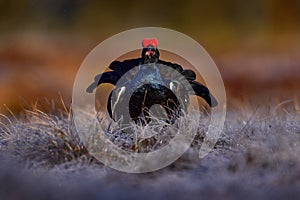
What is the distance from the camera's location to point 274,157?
2.99 m

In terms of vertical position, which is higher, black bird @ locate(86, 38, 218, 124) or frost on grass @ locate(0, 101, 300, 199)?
black bird @ locate(86, 38, 218, 124)

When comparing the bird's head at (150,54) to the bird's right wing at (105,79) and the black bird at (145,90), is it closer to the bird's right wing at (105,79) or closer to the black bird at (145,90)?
the black bird at (145,90)

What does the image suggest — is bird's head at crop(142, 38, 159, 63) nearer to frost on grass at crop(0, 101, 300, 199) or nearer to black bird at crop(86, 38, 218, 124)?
black bird at crop(86, 38, 218, 124)

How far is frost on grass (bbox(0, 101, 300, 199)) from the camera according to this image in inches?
108

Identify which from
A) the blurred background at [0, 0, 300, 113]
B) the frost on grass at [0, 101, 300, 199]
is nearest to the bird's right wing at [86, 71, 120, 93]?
the frost on grass at [0, 101, 300, 199]

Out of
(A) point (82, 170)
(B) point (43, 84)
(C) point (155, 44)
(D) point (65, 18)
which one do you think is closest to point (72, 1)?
(D) point (65, 18)

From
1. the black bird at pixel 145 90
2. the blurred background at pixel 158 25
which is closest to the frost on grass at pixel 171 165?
the black bird at pixel 145 90

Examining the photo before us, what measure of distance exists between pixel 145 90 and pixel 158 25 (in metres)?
7.44

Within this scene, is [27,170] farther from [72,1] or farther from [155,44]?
[72,1]

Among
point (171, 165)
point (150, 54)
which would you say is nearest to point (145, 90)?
point (150, 54)

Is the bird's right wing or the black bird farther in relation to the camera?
the bird's right wing

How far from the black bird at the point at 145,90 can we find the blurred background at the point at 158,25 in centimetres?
585

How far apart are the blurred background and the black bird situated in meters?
5.85

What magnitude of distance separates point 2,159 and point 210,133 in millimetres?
→ 941
